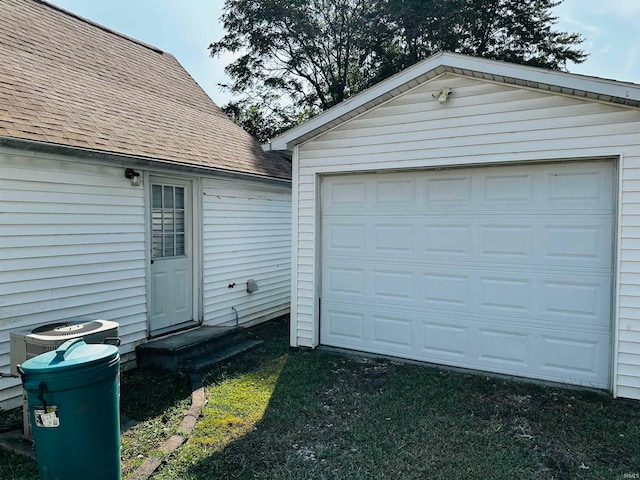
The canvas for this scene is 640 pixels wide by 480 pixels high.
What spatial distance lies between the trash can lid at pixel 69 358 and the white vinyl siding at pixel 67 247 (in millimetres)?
1905

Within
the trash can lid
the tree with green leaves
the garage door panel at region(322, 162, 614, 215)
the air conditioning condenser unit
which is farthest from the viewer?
the tree with green leaves

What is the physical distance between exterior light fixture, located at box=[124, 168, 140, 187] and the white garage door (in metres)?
2.48

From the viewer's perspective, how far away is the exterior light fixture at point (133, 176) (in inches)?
214

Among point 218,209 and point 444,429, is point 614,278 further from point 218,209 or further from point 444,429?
point 218,209

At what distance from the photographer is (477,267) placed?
523 cm

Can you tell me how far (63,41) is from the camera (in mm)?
6898

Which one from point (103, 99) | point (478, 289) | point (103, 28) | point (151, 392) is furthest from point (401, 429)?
point (103, 28)

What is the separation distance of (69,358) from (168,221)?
11.9 ft

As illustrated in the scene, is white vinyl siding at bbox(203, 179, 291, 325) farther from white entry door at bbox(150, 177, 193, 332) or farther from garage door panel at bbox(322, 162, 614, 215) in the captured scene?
garage door panel at bbox(322, 162, 614, 215)

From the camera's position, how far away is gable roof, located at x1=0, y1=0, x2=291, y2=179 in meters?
4.79

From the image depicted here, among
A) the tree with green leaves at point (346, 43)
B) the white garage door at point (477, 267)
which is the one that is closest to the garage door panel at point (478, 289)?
the white garage door at point (477, 267)

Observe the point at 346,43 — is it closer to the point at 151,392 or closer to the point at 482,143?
the point at 482,143

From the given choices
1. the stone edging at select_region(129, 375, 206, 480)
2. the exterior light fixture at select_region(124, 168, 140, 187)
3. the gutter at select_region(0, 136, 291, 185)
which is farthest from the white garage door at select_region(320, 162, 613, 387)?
the exterior light fixture at select_region(124, 168, 140, 187)

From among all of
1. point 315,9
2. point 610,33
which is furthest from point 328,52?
point 610,33
